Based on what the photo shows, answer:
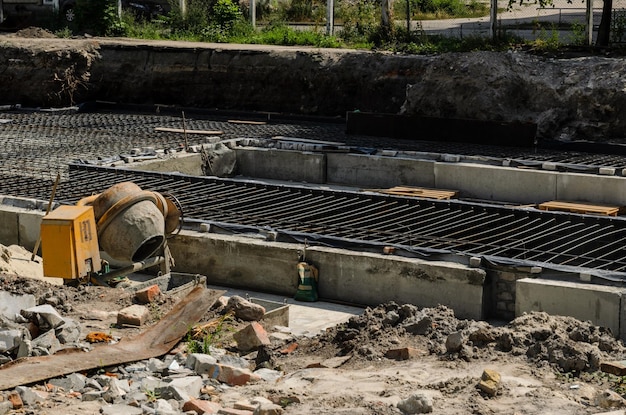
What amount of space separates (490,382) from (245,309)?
3.08 meters

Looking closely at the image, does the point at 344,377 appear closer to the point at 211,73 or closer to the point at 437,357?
the point at 437,357

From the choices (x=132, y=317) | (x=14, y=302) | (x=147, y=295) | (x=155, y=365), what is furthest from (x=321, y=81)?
(x=155, y=365)

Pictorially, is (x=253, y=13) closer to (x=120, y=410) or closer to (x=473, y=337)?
(x=473, y=337)

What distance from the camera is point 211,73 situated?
24688 mm

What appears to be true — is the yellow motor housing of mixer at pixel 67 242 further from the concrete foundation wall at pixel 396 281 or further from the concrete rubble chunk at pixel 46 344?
the concrete foundation wall at pixel 396 281

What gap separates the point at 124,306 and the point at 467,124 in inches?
414

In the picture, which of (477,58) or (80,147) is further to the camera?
(477,58)

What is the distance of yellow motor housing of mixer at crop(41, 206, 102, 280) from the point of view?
10492 millimetres

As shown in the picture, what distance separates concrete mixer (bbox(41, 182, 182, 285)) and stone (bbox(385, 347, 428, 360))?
3109 millimetres

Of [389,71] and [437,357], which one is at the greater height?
[389,71]

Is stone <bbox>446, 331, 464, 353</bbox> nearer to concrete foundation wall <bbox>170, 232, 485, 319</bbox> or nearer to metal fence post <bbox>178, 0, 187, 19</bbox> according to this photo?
concrete foundation wall <bbox>170, 232, 485, 319</bbox>

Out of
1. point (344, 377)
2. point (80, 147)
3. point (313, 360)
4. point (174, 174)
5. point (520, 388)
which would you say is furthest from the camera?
point (80, 147)

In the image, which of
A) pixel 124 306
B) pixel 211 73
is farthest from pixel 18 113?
pixel 124 306

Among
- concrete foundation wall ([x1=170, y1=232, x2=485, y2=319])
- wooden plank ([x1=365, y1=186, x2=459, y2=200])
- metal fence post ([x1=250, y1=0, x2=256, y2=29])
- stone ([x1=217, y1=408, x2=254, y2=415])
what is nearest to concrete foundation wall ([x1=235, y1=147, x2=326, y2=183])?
wooden plank ([x1=365, y1=186, x2=459, y2=200])
